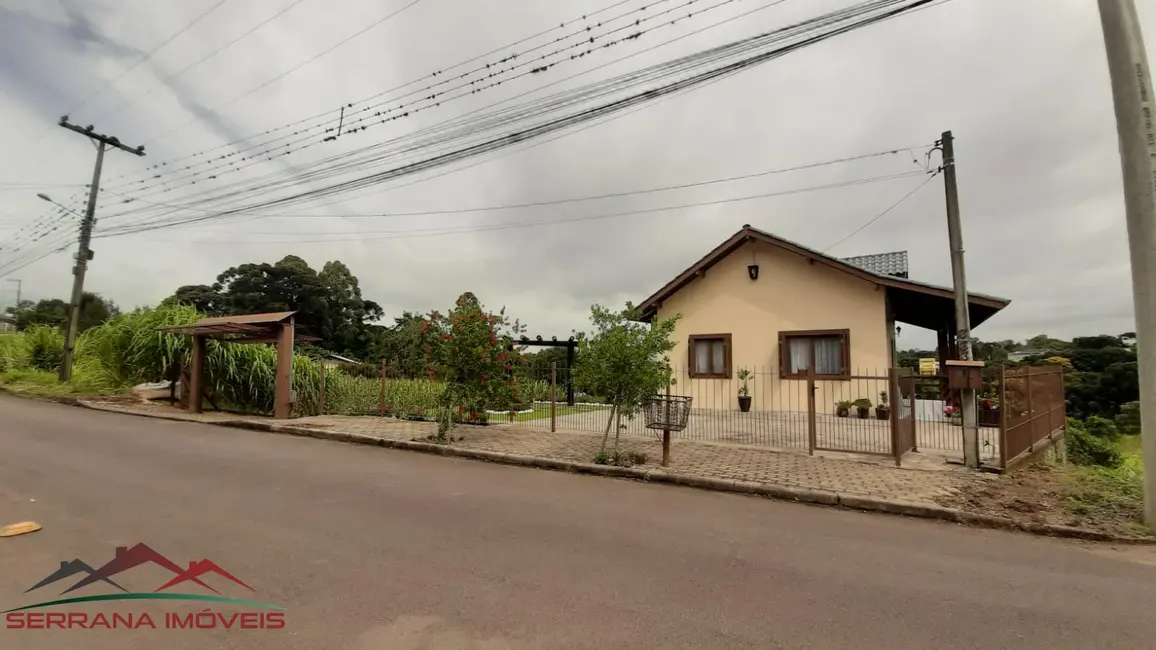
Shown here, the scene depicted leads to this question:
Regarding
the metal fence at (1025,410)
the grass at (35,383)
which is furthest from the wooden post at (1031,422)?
the grass at (35,383)

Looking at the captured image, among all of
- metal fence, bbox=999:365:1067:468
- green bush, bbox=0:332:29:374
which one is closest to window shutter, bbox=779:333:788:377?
metal fence, bbox=999:365:1067:468

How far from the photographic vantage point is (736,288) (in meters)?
17.0

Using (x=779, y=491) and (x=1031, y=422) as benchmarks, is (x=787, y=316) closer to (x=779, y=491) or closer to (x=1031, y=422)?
(x=1031, y=422)

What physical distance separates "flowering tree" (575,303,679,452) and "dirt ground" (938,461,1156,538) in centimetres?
401

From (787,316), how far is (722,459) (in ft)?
27.8

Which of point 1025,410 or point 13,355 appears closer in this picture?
point 1025,410

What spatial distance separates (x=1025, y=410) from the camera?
8.75 metres

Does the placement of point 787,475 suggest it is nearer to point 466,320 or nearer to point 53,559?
point 466,320

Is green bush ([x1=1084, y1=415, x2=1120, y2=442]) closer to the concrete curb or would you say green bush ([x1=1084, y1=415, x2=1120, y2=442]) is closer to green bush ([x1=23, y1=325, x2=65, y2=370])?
the concrete curb

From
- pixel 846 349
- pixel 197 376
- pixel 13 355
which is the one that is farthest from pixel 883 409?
pixel 13 355

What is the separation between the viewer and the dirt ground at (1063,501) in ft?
19.2

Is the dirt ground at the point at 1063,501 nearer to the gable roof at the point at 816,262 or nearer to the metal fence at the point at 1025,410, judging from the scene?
the metal fence at the point at 1025,410

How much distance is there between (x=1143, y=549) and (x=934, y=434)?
7406 millimetres

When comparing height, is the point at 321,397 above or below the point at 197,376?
below
